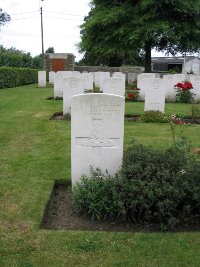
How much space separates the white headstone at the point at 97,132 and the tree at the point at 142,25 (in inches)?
869

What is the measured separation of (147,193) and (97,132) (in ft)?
3.52

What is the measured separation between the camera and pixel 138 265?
149 inches

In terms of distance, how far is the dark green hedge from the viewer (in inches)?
1045

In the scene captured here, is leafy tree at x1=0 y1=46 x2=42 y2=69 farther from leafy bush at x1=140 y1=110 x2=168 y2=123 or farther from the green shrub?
the green shrub

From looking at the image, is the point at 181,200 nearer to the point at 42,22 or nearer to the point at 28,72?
the point at 28,72

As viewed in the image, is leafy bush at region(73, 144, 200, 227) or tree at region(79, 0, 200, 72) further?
tree at region(79, 0, 200, 72)

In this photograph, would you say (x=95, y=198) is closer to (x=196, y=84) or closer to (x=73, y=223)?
(x=73, y=223)

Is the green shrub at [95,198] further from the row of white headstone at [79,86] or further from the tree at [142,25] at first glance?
the tree at [142,25]

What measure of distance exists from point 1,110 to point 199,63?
37566 mm

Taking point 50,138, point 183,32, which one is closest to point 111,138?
point 50,138

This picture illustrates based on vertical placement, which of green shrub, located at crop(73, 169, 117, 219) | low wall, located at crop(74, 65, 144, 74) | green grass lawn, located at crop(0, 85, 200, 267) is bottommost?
green grass lawn, located at crop(0, 85, 200, 267)

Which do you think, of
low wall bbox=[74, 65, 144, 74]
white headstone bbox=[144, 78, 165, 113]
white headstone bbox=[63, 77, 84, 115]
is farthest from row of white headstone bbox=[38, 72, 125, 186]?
low wall bbox=[74, 65, 144, 74]

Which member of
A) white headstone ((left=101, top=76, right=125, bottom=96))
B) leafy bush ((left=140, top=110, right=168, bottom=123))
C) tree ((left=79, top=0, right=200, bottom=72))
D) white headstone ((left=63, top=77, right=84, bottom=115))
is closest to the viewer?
white headstone ((left=63, top=77, right=84, bottom=115))

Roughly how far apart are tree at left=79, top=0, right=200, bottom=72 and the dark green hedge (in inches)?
228
